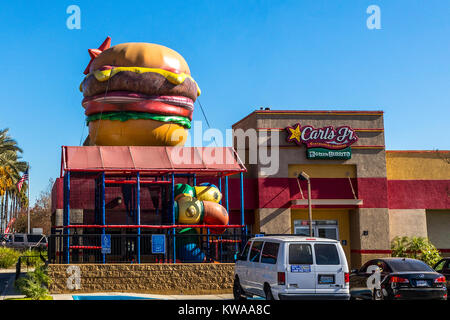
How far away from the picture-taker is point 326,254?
14.2m

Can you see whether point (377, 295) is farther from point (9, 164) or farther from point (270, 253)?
point (9, 164)

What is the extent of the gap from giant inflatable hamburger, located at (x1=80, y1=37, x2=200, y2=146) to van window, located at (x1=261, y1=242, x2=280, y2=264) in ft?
34.9

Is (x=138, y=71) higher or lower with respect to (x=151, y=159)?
higher

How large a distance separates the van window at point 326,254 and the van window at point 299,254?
0.21 meters

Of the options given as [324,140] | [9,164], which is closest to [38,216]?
[9,164]

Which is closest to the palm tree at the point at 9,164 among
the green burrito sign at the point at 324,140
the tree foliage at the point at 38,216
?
the tree foliage at the point at 38,216

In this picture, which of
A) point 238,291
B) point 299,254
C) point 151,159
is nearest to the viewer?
point 299,254

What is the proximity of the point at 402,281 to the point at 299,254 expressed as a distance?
10.9 feet

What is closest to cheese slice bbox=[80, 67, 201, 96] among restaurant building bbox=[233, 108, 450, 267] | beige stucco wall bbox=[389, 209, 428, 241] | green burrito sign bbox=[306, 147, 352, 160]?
restaurant building bbox=[233, 108, 450, 267]

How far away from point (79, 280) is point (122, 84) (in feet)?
26.5

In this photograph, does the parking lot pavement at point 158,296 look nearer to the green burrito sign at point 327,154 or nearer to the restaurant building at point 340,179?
the restaurant building at point 340,179
